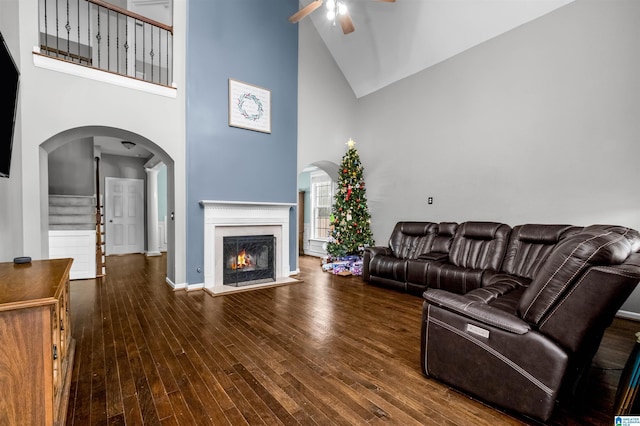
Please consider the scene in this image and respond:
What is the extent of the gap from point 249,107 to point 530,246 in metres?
4.42

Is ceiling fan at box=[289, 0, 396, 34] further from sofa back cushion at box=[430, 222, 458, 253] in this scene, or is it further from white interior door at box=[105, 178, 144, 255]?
white interior door at box=[105, 178, 144, 255]

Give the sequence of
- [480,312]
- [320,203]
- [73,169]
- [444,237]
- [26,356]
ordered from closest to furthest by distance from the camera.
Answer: [26,356] < [480,312] < [444,237] < [73,169] < [320,203]

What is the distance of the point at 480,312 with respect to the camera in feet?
5.69

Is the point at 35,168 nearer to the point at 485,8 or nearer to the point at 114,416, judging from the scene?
the point at 114,416

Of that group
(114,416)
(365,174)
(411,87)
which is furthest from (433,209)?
(114,416)

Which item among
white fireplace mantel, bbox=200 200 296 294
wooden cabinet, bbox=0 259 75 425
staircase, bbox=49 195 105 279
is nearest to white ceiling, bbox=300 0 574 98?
white fireplace mantel, bbox=200 200 296 294

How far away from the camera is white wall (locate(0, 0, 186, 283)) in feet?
10.8

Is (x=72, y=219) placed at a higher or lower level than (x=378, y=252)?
higher

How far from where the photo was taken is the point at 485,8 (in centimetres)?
414

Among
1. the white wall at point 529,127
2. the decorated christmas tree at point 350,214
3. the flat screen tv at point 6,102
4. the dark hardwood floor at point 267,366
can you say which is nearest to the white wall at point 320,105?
the white wall at point 529,127

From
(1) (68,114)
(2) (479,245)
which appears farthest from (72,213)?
(2) (479,245)

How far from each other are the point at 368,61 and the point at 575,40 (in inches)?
127

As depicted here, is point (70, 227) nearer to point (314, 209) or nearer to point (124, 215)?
point (124, 215)

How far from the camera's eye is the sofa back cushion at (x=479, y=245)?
3771 mm
